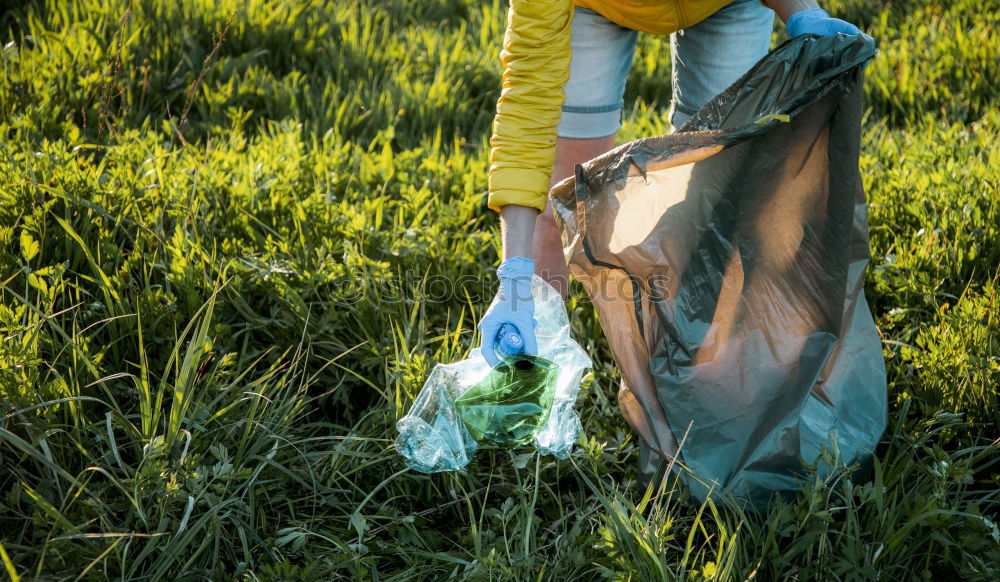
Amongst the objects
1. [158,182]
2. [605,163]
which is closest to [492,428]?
[605,163]

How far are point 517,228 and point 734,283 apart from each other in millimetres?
497

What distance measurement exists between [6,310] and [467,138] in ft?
6.55

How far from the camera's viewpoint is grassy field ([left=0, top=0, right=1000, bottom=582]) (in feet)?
4.91

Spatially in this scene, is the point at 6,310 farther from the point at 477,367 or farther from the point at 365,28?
the point at 365,28

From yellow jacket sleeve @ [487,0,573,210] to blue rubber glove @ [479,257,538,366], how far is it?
0.15 meters

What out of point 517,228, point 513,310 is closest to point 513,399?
point 513,310

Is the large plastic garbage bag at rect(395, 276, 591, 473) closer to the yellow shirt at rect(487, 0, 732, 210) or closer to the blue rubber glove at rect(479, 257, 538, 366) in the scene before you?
the blue rubber glove at rect(479, 257, 538, 366)

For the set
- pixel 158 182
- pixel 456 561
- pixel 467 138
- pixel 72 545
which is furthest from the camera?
pixel 467 138

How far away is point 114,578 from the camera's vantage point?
141 cm

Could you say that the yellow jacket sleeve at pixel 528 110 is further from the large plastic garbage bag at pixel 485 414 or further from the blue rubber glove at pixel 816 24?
the blue rubber glove at pixel 816 24

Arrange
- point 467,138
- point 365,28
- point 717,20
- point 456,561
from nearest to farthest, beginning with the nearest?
point 456,561 → point 717,20 → point 467,138 → point 365,28

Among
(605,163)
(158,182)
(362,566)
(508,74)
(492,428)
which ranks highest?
(508,74)

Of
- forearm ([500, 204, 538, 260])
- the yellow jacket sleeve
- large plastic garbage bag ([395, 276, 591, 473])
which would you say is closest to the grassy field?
large plastic garbage bag ([395, 276, 591, 473])

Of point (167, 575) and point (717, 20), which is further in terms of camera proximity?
point (717, 20)
